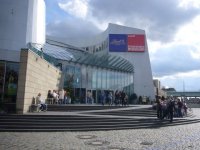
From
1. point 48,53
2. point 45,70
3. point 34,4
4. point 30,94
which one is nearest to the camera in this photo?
point 30,94

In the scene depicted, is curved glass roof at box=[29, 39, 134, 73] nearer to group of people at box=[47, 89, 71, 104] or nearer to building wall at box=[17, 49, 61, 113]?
group of people at box=[47, 89, 71, 104]

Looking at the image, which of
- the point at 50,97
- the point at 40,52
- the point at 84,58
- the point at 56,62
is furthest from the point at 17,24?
the point at 84,58

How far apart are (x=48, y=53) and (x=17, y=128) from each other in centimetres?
2383

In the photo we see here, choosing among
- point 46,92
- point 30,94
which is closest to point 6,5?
point 46,92

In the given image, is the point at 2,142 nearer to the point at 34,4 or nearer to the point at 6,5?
the point at 6,5

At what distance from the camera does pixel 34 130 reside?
15453 millimetres

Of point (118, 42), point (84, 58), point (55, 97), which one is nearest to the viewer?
point (55, 97)

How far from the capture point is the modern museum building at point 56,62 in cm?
2194

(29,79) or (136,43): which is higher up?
(136,43)

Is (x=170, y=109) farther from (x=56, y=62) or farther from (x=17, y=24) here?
(x=56, y=62)

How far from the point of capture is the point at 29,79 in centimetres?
2088

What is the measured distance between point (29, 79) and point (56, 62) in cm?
1843

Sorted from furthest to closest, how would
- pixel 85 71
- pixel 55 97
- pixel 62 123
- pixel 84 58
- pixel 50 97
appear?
pixel 84 58, pixel 85 71, pixel 55 97, pixel 50 97, pixel 62 123

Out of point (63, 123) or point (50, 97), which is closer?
point (63, 123)
